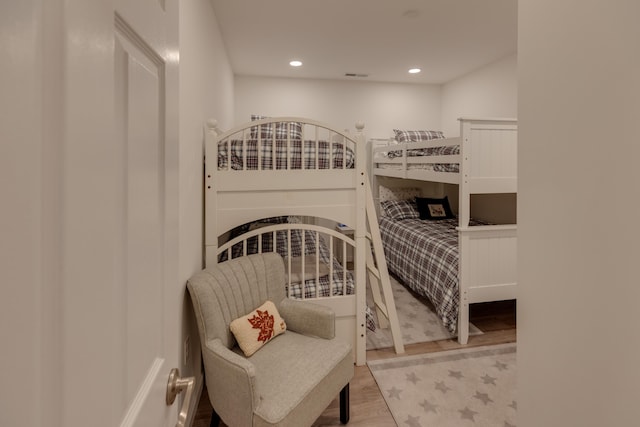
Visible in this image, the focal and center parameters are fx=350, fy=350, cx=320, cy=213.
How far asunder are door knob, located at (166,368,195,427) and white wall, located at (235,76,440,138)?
4.10 metres

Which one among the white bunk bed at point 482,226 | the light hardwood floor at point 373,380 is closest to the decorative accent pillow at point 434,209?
the light hardwood floor at point 373,380

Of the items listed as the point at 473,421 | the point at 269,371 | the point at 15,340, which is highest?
the point at 15,340

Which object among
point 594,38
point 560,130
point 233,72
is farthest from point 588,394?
point 233,72

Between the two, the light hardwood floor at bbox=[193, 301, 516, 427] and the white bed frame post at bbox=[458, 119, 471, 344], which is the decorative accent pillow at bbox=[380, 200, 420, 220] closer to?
the light hardwood floor at bbox=[193, 301, 516, 427]

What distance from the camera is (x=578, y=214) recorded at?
0.93 metres

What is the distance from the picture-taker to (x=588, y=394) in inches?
36.0

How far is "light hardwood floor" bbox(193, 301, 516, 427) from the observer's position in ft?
5.91

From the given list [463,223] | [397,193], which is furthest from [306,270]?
[397,193]

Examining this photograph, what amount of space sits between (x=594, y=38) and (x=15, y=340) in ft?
4.03

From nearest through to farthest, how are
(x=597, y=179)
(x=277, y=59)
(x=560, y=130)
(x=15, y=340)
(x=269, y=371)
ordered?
(x=15, y=340) < (x=597, y=179) < (x=560, y=130) < (x=269, y=371) < (x=277, y=59)

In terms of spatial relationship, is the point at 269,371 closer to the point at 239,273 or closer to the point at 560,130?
the point at 239,273

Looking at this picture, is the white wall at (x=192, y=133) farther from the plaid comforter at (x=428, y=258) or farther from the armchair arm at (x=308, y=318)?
the plaid comforter at (x=428, y=258)

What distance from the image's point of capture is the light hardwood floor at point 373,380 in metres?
1.80

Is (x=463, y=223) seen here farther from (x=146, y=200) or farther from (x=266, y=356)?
(x=146, y=200)
